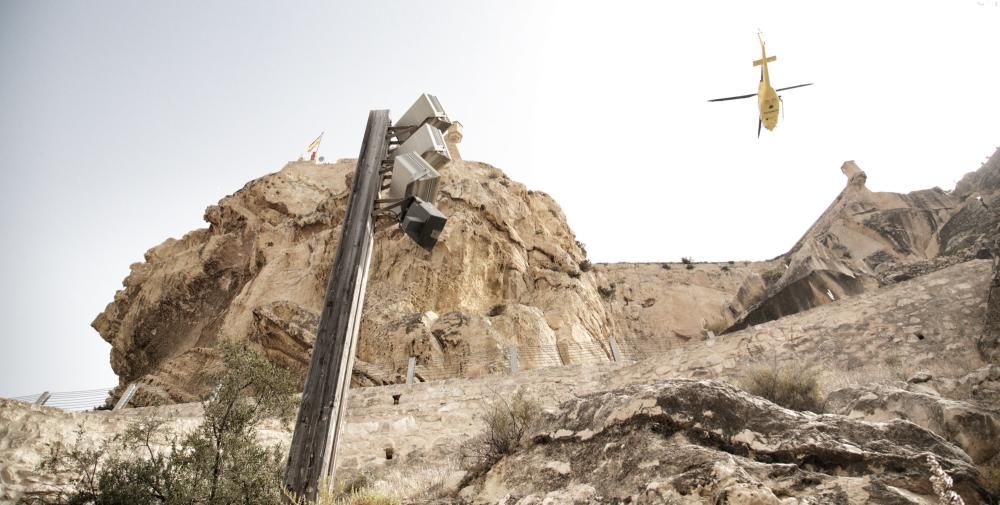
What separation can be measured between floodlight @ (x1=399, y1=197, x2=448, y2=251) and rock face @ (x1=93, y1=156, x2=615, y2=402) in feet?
34.1

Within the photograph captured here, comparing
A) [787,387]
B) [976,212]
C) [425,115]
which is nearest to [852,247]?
[976,212]

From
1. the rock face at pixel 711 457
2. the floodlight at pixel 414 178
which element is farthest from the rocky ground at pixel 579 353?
the floodlight at pixel 414 178

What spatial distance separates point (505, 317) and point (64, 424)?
12940 mm

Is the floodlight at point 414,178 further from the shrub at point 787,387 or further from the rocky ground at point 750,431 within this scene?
the shrub at point 787,387

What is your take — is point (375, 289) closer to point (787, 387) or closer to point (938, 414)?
point (787, 387)

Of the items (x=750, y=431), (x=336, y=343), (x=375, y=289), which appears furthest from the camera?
(x=375, y=289)

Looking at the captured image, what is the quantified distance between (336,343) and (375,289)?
16.4 m

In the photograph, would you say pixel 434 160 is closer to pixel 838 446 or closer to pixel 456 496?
pixel 456 496

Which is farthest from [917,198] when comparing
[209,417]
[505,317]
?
[209,417]

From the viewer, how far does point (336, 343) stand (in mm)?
3584

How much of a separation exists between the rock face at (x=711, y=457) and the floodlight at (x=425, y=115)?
2.92 m

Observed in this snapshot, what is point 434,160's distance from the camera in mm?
4098

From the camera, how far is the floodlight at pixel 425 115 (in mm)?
4391

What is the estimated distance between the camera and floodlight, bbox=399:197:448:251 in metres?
3.61
